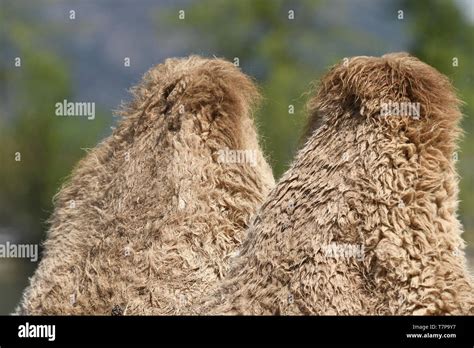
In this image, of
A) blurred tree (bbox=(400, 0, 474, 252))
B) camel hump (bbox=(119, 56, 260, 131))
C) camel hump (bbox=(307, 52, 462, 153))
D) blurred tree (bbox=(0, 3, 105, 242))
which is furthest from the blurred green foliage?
camel hump (bbox=(307, 52, 462, 153))

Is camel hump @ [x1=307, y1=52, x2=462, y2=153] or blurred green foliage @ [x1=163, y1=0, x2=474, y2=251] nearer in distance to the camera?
camel hump @ [x1=307, y1=52, x2=462, y2=153]

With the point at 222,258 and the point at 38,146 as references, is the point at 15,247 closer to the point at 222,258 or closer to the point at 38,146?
the point at 222,258

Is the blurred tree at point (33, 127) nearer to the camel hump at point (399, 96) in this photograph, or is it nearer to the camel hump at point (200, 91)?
the camel hump at point (200, 91)

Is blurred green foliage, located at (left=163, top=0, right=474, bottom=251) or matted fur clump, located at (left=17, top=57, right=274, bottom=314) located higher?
blurred green foliage, located at (left=163, top=0, right=474, bottom=251)

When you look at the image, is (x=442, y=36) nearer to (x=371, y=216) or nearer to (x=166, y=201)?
(x=166, y=201)

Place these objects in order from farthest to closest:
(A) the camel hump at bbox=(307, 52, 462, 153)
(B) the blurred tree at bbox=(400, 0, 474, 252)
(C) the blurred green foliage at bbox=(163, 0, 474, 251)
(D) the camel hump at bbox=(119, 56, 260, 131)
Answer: (C) the blurred green foliage at bbox=(163, 0, 474, 251) → (B) the blurred tree at bbox=(400, 0, 474, 252) → (D) the camel hump at bbox=(119, 56, 260, 131) → (A) the camel hump at bbox=(307, 52, 462, 153)

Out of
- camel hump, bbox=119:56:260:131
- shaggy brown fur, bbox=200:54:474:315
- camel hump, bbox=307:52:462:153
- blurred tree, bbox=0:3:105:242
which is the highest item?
blurred tree, bbox=0:3:105:242

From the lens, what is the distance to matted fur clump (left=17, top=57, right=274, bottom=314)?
3.71 m

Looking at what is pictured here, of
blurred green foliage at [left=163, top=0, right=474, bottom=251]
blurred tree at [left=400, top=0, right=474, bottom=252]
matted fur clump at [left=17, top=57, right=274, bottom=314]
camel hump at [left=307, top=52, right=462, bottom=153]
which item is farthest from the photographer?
blurred green foliage at [left=163, top=0, right=474, bottom=251]

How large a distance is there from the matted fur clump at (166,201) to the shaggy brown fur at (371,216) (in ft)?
1.97

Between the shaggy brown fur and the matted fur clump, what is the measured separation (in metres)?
0.60

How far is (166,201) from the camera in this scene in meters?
3.83

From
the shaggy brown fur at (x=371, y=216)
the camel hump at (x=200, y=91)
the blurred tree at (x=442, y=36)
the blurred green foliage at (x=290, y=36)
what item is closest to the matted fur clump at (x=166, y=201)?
the camel hump at (x=200, y=91)

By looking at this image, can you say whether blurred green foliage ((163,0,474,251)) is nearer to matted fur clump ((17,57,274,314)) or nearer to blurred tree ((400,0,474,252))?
blurred tree ((400,0,474,252))
